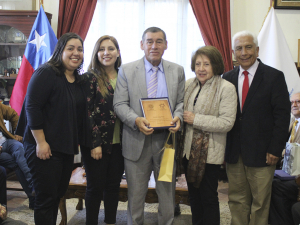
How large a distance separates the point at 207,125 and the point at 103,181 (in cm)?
84

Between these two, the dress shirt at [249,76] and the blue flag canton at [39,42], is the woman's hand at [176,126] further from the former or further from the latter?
the blue flag canton at [39,42]

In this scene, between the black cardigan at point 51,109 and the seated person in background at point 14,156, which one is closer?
the black cardigan at point 51,109

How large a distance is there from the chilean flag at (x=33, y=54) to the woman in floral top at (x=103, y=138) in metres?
1.75

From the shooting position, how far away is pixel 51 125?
1641 millimetres

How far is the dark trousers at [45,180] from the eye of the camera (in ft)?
5.35

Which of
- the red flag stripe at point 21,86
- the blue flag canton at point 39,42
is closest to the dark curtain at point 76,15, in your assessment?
the blue flag canton at point 39,42

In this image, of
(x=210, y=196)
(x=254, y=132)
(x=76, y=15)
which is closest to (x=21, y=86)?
(x=76, y=15)

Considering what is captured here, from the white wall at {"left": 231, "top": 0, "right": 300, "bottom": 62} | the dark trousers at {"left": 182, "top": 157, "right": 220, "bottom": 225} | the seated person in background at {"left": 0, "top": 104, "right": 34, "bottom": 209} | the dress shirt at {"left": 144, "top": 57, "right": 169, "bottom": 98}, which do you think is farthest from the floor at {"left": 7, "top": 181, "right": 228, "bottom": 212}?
the white wall at {"left": 231, "top": 0, "right": 300, "bottom": 62}

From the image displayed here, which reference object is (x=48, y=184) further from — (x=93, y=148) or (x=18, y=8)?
(x=18, y=8)

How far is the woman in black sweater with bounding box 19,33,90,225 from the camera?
1597 millimetres

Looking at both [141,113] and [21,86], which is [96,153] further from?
[21,86]

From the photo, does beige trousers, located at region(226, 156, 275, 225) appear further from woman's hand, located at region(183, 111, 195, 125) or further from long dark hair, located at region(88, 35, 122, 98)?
long dark hair, located at region(88, 35, 122, 98)

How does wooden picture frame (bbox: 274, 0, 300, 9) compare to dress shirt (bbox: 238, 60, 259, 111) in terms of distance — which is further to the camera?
wooden picture frame (bbox: 274, 0, 300, 9)

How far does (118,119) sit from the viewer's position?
1964 mm
